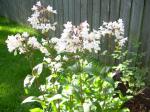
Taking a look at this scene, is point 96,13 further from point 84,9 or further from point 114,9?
point 114,9

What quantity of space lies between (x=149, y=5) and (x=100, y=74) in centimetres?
189

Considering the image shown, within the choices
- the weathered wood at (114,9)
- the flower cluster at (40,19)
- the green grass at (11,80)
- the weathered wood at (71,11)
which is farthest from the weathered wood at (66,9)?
the flower cluster at (40,19)

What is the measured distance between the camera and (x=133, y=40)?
17.6ft

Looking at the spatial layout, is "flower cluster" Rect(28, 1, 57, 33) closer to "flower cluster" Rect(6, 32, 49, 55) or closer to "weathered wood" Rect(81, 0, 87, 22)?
"flower cluster" Rect(6, 32, 49, 55)

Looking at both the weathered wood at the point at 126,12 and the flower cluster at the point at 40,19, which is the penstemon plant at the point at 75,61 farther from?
the weathered wood at the point at 126,12

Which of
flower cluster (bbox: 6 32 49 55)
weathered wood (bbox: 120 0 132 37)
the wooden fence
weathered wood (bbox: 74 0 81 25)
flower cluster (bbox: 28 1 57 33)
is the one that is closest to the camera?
flower cluster (bbox: 6 32 49 55)

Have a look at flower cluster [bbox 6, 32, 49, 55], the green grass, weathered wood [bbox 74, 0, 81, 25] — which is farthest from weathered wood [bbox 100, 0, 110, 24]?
flower cluster [bbox 6, 32, 49, 55]

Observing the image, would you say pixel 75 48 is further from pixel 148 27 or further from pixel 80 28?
pixel 148 27

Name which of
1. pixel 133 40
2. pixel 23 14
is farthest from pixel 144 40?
pixel 23 14

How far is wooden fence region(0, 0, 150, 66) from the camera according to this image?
5129mm

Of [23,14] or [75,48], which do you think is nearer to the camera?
[75,48]

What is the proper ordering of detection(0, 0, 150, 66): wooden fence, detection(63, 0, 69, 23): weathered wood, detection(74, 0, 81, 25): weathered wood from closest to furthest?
detection(0, 0, 150, 66): wooden fence < detection(74, 0, 81, 25): weathered wood < detection(63, 0, 69, 23): weathered wood

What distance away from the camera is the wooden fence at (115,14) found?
513 centimetres

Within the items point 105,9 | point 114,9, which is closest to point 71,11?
point 105,9
